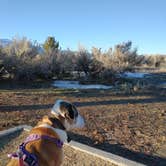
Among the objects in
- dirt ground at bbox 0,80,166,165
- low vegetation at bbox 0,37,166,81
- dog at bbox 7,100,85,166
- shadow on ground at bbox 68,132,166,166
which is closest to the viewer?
dog at bbox 7,100,85,166

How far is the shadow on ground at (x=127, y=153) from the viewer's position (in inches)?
201

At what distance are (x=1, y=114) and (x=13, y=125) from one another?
51.3 inches

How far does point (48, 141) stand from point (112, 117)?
4781 millimetres

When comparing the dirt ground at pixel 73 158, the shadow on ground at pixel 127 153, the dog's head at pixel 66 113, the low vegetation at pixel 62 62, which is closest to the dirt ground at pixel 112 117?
the shadow on ground at pixel 127 153

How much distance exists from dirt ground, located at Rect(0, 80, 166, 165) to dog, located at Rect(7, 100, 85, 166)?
7.03 feet

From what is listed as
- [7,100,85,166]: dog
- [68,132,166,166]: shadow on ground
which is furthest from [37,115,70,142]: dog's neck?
[68,132,166,166]: shadow on ground

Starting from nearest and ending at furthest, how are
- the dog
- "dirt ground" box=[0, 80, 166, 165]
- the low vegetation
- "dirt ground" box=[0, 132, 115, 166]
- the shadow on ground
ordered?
the dog, "dirt ground" box=[0, 132, 115, 166], the shadow on ground, "dirt ground" box=[0, 80, 166, 165], the low vegetation

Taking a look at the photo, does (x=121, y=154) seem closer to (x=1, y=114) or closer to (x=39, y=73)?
(x=1, y=114)

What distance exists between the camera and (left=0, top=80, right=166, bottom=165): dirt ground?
568 centimetres

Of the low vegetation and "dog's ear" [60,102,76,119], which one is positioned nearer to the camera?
"dog's ear" [60,102,76,119]

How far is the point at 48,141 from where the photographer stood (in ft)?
10.5

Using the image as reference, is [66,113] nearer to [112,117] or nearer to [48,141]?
[48,141]

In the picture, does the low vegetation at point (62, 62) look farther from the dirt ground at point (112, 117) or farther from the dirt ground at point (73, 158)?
the dirt ground at point (73, 158)

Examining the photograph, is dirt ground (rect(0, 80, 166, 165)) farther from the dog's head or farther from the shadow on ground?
the dog's head
